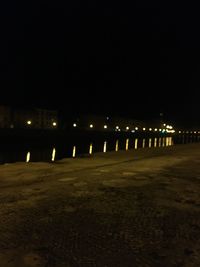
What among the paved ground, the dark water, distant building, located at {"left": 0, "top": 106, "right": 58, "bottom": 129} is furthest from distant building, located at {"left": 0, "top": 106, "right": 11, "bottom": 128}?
the paved ground

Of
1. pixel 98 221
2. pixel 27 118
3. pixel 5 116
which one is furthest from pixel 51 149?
pixel 27 118

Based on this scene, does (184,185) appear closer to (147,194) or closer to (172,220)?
(147,194)

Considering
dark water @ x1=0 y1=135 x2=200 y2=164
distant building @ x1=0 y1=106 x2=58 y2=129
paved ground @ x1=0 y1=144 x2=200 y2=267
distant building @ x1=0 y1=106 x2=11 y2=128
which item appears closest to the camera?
paved ground @ x1=0 y1=144 x2=200 y2=267

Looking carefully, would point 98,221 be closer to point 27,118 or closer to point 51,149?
point 51,149

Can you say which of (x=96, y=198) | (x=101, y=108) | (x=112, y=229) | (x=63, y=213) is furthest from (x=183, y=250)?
(x=101, y=108)

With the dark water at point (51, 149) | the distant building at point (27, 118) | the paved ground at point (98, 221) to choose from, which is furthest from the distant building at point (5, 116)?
the paved ground at point (98, 221)

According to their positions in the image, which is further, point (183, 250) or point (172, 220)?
point (172, 220)

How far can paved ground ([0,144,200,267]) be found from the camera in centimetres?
496

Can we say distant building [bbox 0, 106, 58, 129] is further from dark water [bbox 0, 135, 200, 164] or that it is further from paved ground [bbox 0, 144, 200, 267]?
paved ground [bbox 0, 144, 200, 267]

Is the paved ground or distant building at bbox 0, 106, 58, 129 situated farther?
distant building at bbox 0, 106, 58, 129

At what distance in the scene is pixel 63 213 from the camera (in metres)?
7.23

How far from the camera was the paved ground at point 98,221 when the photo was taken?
4957 millimetres

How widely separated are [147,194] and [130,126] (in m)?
106

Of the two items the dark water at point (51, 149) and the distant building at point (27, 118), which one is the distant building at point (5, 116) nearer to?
the distant building at point (27, 118)
